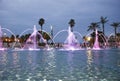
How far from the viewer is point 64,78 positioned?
30.6 meters

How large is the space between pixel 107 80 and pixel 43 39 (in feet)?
552

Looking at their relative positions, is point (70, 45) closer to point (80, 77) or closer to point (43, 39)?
point (43, 39)

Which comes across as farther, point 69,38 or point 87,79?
point 69,38

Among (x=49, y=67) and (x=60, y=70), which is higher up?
(x=49, y=67)

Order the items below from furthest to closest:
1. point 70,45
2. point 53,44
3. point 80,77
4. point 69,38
Answer: point 53,44 < point 70,45 < point 69,38 < point 80,77

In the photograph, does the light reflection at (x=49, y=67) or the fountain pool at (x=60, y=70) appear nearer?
the fountain pool at (x=60, y=70)

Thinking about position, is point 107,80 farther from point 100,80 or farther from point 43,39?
point 43,39

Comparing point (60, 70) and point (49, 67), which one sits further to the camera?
point (49, 67)

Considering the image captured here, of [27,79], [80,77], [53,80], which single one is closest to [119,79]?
[80,77]

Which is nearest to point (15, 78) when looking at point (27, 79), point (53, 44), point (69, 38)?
point (27, 79)

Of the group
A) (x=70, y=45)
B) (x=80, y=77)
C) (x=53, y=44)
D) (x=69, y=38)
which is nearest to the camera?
(x=80, y=77)

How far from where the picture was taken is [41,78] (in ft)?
101

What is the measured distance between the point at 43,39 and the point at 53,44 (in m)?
7.55

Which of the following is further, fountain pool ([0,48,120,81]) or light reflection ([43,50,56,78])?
light reflection ([43,50,56,78])
